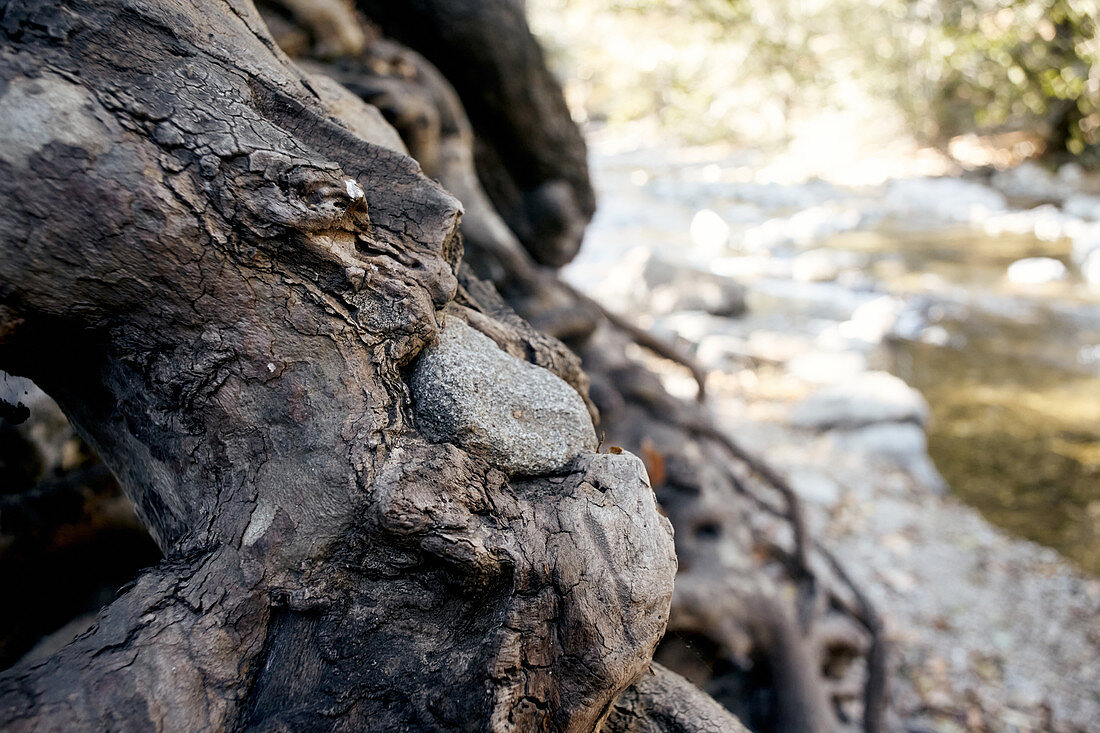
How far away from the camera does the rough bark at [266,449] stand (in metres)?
0.89

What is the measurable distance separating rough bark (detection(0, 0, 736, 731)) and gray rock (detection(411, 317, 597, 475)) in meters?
0.03

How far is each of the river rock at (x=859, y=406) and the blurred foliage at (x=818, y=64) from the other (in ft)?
7.50

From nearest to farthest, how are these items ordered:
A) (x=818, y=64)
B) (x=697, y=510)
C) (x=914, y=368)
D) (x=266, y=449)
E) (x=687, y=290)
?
(x=266, y=449) → (x=697, y=510) → (x=914, y=368) → (x=687, y=290) → (x=818, y=64)

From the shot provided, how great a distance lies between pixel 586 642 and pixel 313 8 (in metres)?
1.99

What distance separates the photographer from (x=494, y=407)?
3.67 feet

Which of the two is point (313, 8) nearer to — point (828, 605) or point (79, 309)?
point (79, 309)

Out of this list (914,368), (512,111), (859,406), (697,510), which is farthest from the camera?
(914,368)

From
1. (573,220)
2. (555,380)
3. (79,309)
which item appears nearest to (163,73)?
(79,309)

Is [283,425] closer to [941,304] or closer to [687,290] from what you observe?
[687,290]

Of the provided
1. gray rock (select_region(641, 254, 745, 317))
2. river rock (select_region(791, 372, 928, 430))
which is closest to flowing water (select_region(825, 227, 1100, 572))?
river rock (select_region(791, 372, 928, 430))

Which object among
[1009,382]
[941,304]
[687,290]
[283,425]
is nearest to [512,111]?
[283,425]

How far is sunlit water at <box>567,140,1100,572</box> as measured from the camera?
5.20 m

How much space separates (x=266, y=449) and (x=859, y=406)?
520 centimetres

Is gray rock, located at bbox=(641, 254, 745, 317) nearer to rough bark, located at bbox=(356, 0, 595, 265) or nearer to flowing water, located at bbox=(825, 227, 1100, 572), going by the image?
flowing water, located at bbox=(825, 227, 1100, 572)
